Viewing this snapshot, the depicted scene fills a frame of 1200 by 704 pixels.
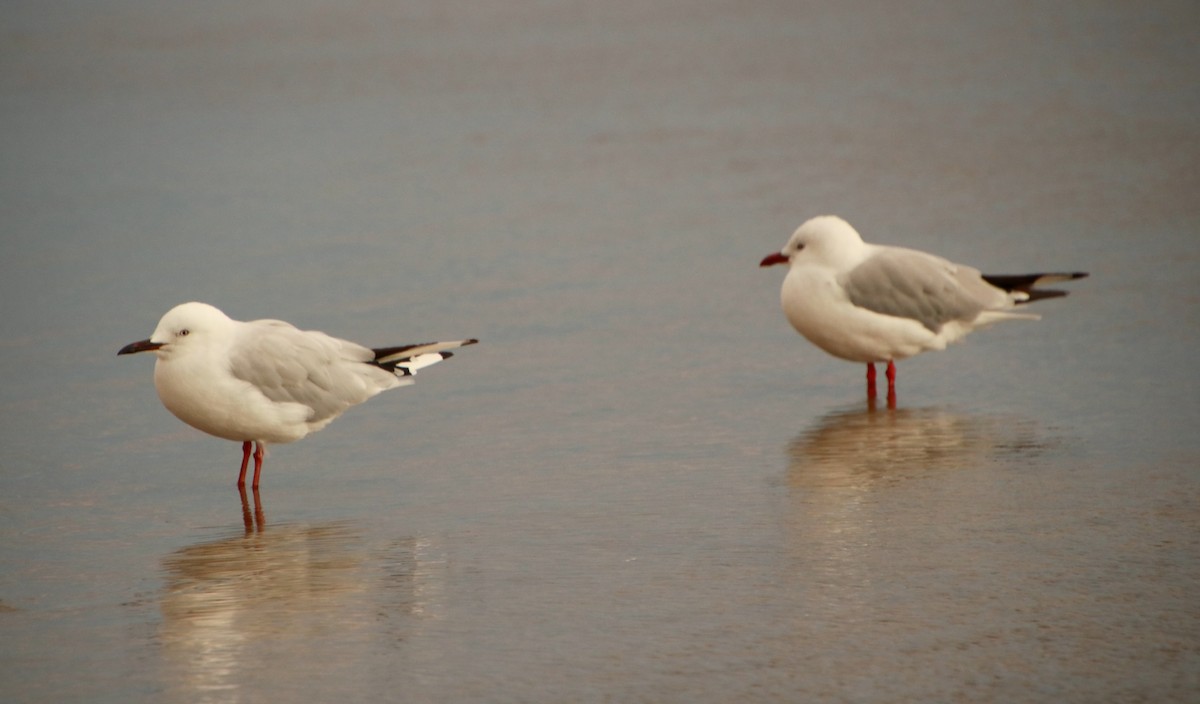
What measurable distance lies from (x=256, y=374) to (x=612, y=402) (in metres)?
1.64

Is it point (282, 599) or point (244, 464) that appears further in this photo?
point (244, 464)

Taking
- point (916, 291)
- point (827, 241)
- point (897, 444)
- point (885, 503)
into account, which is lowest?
point (885, 503)

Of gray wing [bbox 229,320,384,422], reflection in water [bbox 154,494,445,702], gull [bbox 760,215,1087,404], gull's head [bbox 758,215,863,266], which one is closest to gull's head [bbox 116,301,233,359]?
gray wing [bbox 229,320,384,422]

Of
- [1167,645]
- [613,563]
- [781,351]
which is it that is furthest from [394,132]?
[1167,645]

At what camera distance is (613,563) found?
5031 millimetres

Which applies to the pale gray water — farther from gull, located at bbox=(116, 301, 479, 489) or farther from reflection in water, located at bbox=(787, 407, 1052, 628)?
gull, located at bbox=(116, 301, 479, 489)

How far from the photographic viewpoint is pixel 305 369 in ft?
21.1

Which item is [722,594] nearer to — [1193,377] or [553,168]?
[1193,377]

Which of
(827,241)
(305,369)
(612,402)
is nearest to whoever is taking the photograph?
(305,369)

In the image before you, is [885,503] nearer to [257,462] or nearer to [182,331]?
[257,462]

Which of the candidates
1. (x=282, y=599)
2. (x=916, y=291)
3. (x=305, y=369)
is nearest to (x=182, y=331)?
(x=305, y=369)

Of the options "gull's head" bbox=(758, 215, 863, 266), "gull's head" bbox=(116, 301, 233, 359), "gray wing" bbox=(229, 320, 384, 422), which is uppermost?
"gull's head" bbox=(758, 215, 863, 266)

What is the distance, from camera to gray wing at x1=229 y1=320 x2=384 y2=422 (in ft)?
20.7

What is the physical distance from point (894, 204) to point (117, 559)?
684cm
